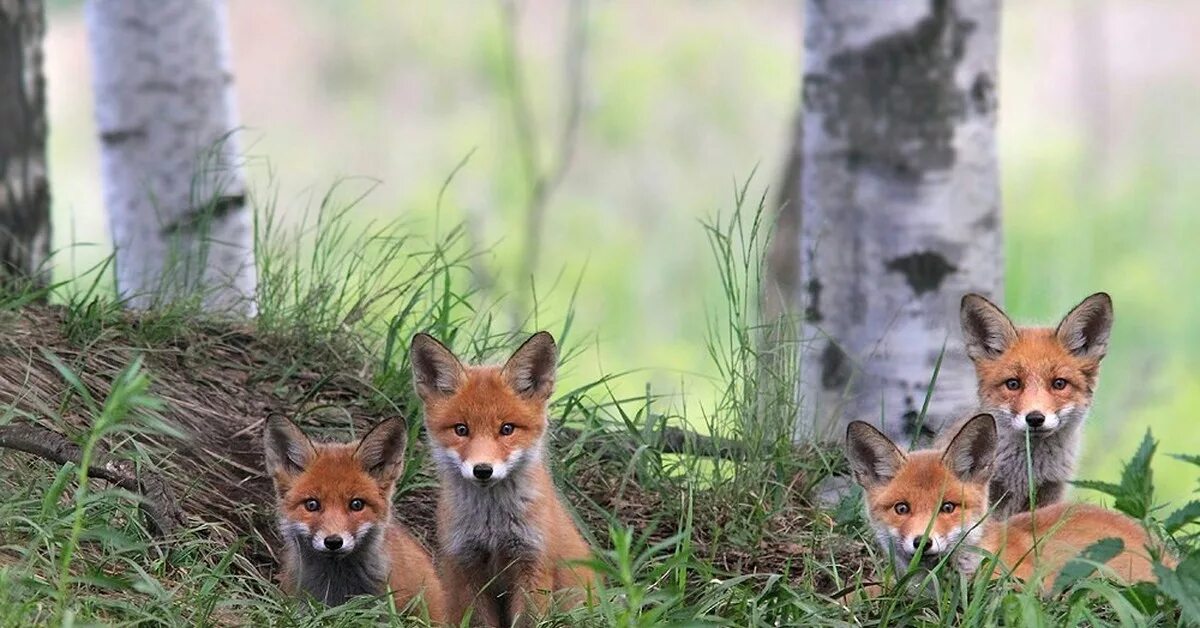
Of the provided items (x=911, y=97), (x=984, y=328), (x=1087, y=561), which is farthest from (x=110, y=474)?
(x=911, y=97)

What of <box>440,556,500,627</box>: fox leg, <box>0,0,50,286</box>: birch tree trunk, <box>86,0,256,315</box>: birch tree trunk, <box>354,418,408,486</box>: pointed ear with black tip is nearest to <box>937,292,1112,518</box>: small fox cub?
<box>440,556,500,627</box>: fox leg

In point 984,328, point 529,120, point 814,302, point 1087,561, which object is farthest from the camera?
point 529,120

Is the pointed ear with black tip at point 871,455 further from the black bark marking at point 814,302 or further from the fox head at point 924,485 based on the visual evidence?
the black bark marking at point 814,302

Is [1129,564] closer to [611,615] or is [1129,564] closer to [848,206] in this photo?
[611,615]

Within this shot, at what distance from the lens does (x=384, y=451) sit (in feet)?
15.0

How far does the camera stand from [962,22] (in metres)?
6.30

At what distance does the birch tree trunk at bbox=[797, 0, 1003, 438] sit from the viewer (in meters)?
6.28

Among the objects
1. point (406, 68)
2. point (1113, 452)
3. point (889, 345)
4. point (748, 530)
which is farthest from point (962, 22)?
point (406, 68)

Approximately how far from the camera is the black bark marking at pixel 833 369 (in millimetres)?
6406

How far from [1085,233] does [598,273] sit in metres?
4.97

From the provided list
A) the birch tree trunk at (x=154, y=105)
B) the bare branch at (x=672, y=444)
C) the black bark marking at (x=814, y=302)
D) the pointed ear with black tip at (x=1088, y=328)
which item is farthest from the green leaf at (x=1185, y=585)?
the birch tree trunk at (x=154, y=105)

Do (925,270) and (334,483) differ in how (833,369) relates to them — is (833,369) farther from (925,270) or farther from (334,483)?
(334,483)

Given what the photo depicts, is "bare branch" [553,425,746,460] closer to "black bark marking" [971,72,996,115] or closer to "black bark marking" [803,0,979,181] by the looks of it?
"black bark marking" [803,0,979,181]

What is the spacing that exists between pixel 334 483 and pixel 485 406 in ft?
1.61
